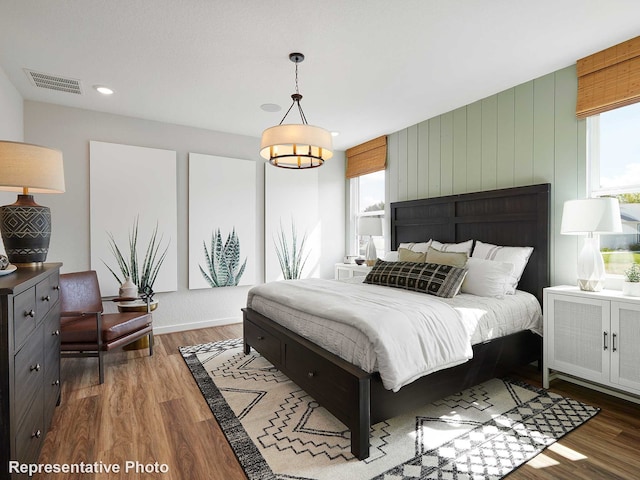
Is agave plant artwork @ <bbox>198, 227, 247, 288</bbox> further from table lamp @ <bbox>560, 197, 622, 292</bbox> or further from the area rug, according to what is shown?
table lamp @ <bbox>560, 197, 622, 292</bbox>

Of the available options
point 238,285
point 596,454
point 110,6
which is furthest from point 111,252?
point 596,454

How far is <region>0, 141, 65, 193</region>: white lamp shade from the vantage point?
1.93 metres

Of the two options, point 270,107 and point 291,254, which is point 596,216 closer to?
point 270,107

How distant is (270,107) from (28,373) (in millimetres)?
3201

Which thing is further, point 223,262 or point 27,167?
point 223,262

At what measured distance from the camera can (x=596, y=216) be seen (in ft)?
8.20

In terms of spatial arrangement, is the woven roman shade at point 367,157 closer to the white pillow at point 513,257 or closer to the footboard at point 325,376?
the white pillow at point 513,257

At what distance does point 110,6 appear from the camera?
2168 mm

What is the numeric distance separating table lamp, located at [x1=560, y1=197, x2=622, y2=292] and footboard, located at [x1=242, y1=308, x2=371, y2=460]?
1.99m

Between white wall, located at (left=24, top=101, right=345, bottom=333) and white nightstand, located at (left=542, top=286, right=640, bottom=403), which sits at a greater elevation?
white wall, located at (left=24, top=101, right=345, bottom=333)

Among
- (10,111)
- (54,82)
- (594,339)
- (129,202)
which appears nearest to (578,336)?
(594,339)

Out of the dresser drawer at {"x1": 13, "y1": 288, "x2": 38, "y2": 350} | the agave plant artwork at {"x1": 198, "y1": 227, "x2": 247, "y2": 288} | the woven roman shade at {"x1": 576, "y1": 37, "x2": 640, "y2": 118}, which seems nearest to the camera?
the dresser drawer at {"x1": 13, "y1": 288, "x2": 38, "y2": 350}

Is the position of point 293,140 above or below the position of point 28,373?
above

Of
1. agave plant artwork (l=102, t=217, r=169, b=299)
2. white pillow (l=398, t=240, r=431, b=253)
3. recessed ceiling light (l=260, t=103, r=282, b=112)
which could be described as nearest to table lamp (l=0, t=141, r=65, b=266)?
agave plant artwork (l=102, t=217, r=169, b=299)
